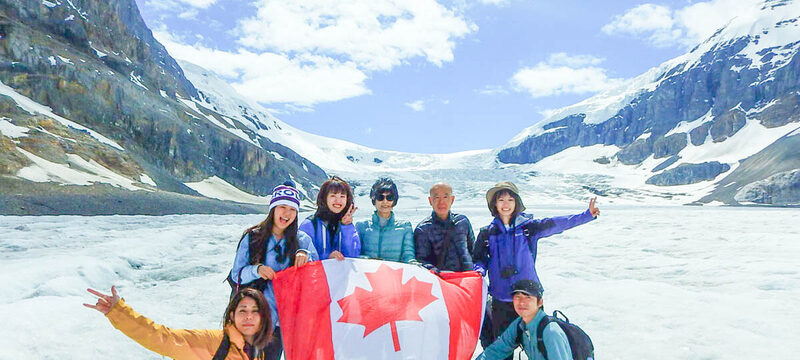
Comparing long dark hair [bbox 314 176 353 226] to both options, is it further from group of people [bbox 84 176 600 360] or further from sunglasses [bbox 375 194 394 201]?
sunglasses [bbox 375 194 394 201]

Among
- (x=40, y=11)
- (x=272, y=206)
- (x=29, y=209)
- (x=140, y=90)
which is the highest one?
(x=40, y=11)

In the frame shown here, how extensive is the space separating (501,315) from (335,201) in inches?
A: 79.7

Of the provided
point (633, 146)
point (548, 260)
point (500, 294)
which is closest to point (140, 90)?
point (548, 260)

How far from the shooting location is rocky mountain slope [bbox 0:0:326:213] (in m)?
37.4

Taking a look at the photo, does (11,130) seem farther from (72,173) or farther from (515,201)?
(515,201)

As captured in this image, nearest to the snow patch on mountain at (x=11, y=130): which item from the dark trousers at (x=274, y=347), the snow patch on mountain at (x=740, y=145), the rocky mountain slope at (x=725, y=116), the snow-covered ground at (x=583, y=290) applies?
the snow-covered ground at (x=583, y=290)

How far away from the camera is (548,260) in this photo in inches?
453

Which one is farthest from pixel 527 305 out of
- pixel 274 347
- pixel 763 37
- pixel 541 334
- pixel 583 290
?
pixel 763 37

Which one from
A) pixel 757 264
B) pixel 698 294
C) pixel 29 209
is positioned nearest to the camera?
pixel 698 294

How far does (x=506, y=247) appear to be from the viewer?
173 inches

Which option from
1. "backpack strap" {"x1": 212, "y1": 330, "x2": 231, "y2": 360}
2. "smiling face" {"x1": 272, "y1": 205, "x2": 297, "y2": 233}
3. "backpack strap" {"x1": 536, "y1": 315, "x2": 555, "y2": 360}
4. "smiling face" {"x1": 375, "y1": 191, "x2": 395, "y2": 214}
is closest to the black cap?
"backpack strap" {"x1": 536, "y1": 315, "x2": 555, "y2": 360}

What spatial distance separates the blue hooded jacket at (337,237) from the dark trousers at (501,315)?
152 centimetres

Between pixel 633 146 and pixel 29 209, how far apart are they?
190m

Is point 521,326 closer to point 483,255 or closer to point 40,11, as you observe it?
point 483,255
